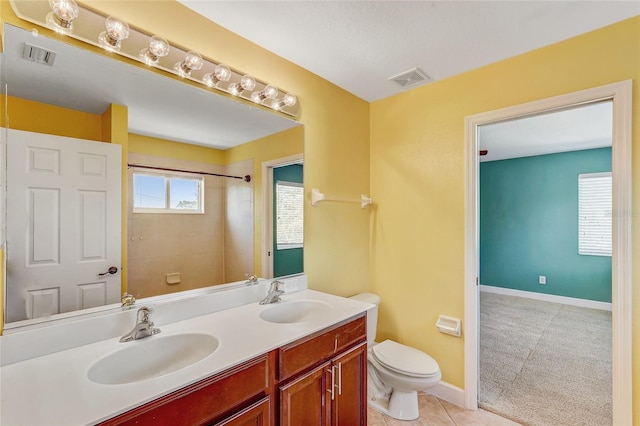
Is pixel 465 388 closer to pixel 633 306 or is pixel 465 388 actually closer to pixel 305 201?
pixel 633 306

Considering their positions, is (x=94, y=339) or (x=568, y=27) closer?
(x=94, y=339)

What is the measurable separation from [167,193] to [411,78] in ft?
6.14

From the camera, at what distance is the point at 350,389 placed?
1537 mm

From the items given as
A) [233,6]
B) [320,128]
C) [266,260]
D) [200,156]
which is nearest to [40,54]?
[200,156]

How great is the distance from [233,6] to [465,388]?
281 centimetres

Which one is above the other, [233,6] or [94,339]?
[233,6]

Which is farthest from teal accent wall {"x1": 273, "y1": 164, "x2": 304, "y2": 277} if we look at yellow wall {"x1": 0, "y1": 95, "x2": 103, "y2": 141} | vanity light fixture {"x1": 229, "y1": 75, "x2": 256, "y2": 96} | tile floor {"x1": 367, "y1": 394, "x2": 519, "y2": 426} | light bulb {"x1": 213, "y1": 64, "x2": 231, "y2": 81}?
tile floor {"x1": 367, "y1": 394, "x2": 519, "y2": 426}

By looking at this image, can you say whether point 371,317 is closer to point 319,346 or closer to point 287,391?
point 319,346

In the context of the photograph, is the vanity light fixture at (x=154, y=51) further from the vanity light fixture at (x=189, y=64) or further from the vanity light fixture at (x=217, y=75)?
the vanity light fixture at (x=217, y=75)

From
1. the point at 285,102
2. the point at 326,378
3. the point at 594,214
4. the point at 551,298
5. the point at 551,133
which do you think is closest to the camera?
the point at 326,378

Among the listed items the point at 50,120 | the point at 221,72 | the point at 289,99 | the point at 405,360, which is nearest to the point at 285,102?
the point at 289,99

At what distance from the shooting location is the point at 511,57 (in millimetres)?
1886

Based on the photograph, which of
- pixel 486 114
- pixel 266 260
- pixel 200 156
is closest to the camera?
pixel 200 156

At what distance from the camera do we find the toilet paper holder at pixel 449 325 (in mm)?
2068
